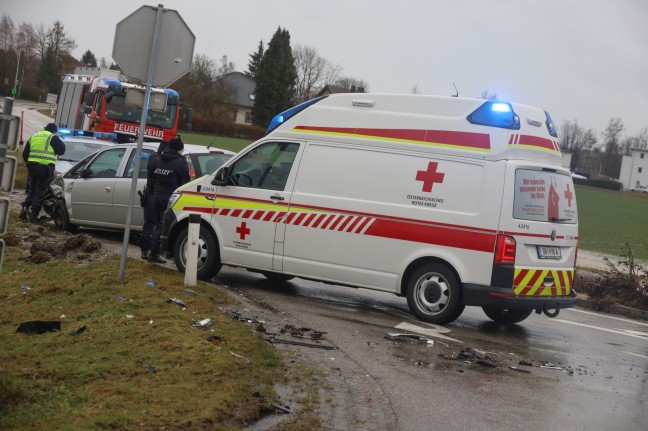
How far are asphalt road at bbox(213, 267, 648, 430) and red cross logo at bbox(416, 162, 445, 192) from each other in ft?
→ 5.23

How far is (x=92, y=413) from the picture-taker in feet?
17.3

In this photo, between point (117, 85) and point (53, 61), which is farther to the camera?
point (53, 61)

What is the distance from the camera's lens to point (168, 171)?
1212cm

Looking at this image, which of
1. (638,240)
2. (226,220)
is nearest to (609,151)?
(638,240)

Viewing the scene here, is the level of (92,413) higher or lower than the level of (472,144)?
lower

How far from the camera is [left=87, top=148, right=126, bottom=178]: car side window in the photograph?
14.8 meters

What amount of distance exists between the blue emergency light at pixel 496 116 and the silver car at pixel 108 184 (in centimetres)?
525

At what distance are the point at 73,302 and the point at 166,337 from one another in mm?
1779

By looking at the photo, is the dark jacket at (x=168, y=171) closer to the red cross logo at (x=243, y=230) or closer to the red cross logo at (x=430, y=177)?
the red cross logo at (x=243, y=230)

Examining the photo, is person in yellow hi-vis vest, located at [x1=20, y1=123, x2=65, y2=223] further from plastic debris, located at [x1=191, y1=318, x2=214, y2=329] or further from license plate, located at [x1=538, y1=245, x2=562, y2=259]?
license plate, located at [x1=538, y1=245, x2=562, y2=259]

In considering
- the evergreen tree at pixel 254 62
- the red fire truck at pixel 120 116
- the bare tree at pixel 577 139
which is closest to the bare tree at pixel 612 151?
the bare tree at pixel 577 139

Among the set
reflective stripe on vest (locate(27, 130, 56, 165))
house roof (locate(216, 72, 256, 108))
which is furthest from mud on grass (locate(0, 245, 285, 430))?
house roof (locate(216, 72, 256, 108))

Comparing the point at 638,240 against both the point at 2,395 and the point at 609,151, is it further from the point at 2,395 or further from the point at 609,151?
the point at 609,151

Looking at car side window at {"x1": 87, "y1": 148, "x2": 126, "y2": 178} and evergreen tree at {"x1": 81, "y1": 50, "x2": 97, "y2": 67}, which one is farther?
evergreen tree at {"x1": 81, "y1": 50, "x2": 97, "y2": 67}
